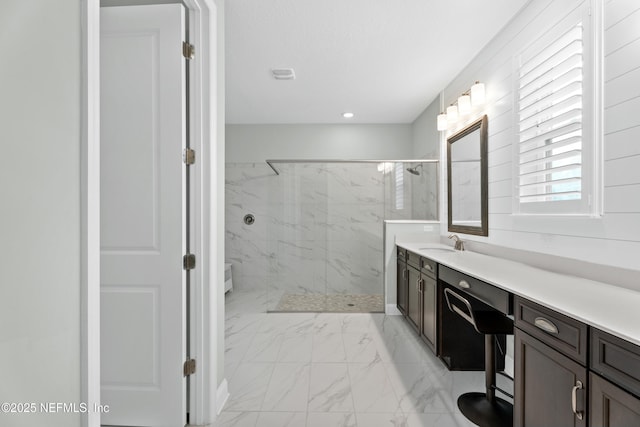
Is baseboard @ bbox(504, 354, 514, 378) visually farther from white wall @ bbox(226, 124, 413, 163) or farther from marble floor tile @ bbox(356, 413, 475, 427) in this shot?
white wall @ bbox(226, 124, 413, 163)

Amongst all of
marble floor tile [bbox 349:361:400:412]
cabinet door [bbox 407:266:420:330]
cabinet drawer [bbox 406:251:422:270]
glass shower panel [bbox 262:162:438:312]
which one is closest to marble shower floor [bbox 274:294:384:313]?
glass shower panel [bbox 262:162:438:312]

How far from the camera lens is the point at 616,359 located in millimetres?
998

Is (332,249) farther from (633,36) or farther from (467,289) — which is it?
(633,36)

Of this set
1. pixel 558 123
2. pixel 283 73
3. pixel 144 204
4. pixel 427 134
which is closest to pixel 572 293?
pixel 558 123

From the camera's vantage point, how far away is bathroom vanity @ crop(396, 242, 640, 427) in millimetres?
990

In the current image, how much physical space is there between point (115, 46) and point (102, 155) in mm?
583

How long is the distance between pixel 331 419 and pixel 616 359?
4.69 feet

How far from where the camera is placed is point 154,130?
5.66ft

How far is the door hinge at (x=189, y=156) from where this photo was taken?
1761mm

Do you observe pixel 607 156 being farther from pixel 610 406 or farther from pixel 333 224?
pixel 333 224

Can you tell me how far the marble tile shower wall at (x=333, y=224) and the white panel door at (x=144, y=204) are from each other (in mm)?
2288

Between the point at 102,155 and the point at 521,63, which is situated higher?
the point at 521,63

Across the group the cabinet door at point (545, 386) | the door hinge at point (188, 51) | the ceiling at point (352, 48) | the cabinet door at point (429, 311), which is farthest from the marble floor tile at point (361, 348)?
the ceiling at point (352, 48)
